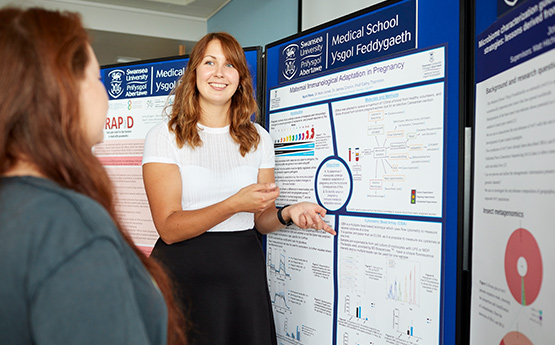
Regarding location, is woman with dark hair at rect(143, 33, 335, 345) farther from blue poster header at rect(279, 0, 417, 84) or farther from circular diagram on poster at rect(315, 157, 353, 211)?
blue poster header at rect(279, 0, 417, 84)

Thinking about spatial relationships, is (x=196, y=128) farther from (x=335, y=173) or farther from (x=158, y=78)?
(x=158, y=78)

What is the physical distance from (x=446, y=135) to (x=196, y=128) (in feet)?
3.12

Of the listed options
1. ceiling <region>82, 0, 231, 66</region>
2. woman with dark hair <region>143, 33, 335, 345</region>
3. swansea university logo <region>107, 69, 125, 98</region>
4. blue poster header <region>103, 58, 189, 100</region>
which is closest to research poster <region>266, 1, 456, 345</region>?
woman with dark hair <region>143, 33, 335, 345</region>

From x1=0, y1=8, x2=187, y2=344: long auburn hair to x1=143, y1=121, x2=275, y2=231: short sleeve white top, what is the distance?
107 cm

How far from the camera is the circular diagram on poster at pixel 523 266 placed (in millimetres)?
1075

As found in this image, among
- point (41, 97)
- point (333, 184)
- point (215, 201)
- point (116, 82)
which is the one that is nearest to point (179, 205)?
point (215, 201)

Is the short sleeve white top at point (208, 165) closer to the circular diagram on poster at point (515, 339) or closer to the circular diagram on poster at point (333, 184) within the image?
the circular diagram on poster at point (333, 184)

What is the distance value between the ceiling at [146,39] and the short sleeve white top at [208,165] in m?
3.64

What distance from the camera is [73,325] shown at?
644 millimetres

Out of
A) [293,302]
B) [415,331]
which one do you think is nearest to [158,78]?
[293,302]

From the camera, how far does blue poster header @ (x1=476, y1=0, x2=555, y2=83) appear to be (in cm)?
103

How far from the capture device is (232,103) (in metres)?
2.08

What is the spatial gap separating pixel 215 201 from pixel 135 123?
1255 mm

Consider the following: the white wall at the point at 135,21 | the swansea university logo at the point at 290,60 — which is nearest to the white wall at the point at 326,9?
the swansea university logo at the point at 290,60
